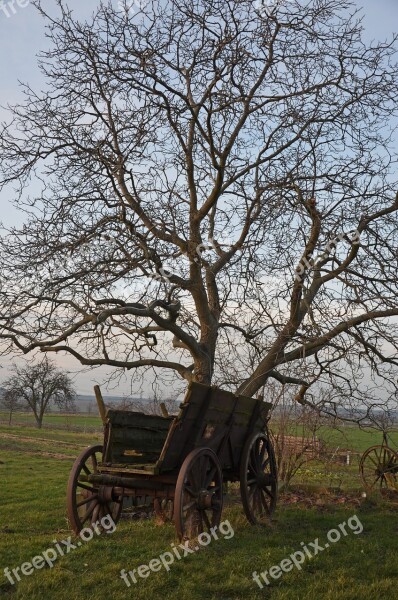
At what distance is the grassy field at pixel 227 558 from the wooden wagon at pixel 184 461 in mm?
365

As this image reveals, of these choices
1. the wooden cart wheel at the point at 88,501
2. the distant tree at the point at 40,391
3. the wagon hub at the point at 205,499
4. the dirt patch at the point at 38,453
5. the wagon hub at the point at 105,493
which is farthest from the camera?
the distant tree at the point at 40,391

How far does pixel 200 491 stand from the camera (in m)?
6.76

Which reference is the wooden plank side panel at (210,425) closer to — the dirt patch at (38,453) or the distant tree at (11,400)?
the dirt patch at (38,453)

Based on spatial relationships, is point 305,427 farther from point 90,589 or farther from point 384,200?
point 90,589

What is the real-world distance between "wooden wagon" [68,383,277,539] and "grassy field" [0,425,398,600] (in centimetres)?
36

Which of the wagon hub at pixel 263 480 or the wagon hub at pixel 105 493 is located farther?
the wagon hub at pixel 263 480

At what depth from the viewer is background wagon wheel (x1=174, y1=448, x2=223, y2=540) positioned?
657 centimetres

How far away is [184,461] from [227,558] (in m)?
1.05

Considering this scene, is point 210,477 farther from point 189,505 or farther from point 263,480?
point 263,480

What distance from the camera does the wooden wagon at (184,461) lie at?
6.62 meters

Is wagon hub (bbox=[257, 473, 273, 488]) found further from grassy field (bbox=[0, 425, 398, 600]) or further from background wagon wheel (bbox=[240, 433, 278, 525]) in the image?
grassy field (bbox=[0, 425, 398, 600])

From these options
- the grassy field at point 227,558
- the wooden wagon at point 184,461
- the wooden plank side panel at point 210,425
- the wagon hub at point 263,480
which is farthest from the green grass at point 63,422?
the wooden plank side panel at point 210,425

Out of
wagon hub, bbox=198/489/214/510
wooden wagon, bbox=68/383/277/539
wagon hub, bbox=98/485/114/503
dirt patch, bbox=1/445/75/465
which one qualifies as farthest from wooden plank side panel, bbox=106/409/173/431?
dirt patch, bbox=1/445/75/465

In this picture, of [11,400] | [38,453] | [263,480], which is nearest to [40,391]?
[11,400]
